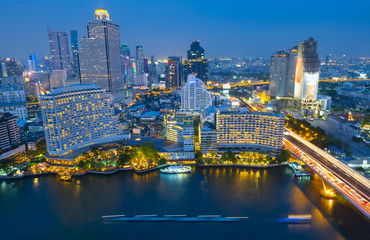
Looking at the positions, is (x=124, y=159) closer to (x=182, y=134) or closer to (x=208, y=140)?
(x=182, y=134)

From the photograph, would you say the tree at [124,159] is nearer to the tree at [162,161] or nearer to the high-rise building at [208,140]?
the tree at [162,161]

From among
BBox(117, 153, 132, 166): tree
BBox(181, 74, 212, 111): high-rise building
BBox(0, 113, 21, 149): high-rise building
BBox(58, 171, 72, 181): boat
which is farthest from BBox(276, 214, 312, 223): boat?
BBox(0, 113, 21, 149): high-rise building

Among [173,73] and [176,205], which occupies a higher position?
[173,73]

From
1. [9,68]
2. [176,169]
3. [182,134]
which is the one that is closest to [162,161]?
[176,169]

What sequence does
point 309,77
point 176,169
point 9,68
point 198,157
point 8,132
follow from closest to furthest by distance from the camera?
point 176,169, point 198,157, point 8,132, point 309,77, point 9,68

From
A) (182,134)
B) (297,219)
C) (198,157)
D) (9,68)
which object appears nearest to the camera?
(297,219)

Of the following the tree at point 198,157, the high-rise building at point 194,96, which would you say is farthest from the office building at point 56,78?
the tree at point 198,157

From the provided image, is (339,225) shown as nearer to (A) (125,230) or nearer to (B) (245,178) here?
(B) (245,178)
